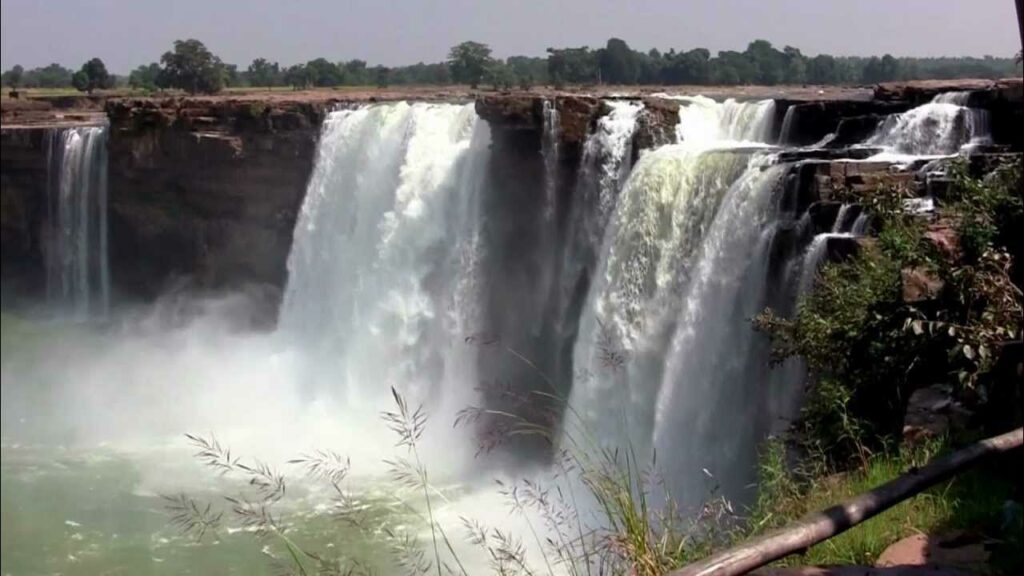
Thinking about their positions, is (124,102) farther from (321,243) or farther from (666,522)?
(666,522)

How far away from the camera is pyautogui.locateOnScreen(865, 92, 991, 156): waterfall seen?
1047 centimetres

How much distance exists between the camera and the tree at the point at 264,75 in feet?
80.8

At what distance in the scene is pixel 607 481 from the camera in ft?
10.7

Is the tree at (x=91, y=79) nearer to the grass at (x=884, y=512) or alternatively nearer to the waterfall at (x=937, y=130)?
the waterfall at (x=937, y=130)

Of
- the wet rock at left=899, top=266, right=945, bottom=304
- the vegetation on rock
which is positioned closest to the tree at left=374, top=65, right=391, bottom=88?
the vegetation on rock

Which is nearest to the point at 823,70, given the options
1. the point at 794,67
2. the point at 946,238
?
the point at 794,67

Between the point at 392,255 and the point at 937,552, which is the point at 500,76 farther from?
the point at 937,552

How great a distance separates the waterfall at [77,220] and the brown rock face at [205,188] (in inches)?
12.7

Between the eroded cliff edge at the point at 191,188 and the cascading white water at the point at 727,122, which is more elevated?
the cascading white water at the point at 727,122

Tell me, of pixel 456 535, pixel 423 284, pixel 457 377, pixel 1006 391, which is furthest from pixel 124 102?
pixel 1006 391

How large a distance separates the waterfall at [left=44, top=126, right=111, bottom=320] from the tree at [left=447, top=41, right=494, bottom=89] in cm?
731

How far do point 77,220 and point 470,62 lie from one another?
27.6ft

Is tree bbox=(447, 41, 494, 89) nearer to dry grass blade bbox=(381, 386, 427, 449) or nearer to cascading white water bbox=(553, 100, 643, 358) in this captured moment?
cascading white water bbox=(553, 100, 643, 358)

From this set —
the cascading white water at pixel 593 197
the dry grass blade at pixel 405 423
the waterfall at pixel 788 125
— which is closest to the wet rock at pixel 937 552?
the dry grass blade at pixel 405 423
